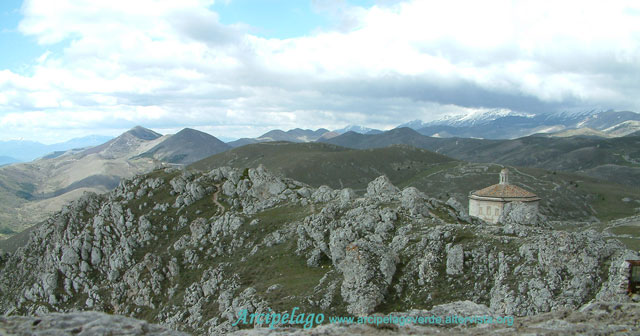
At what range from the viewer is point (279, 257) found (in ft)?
167

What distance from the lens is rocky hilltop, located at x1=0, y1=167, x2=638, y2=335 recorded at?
29859mm

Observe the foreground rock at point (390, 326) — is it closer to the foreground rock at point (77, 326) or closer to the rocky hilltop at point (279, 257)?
the foreground rock at point (77, 326)

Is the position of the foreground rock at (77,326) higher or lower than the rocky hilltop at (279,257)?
higher

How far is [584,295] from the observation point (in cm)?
2673

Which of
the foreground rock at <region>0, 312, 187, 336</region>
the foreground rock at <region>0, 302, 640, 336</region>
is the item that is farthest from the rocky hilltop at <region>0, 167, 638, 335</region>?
the foreground rock at <region>0, 312, 187, 336</region>

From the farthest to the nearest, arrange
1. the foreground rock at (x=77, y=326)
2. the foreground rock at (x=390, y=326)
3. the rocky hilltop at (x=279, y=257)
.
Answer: the rocky hilltop at (x=279, y=257)
the foreground rock at (x=390, y=326)
the foreground rock at (x=77, y=326)

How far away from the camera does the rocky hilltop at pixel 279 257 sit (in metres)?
29.9

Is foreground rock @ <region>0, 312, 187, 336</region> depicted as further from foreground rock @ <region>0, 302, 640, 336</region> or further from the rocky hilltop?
the rocky hilltop

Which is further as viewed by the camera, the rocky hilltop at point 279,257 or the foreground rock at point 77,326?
the rocky hilltop at point 279,257

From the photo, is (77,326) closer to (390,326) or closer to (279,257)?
(390,326)

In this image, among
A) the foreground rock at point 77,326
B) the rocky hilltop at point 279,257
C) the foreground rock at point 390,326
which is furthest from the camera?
the rocky hilltop at point 279,257

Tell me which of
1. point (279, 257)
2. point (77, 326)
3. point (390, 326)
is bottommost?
point (279, 257)

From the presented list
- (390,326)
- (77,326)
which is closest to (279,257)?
(390,326)

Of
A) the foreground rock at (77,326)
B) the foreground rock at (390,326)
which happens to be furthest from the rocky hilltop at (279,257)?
the foreground rock at (77,326)
